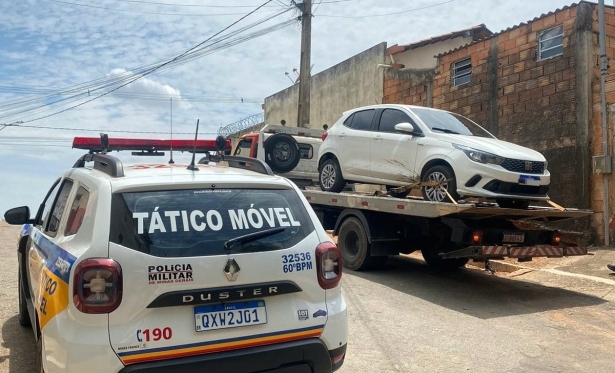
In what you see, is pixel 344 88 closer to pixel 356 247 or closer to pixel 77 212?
pixel 356 247

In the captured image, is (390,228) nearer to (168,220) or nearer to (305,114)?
(168,220)

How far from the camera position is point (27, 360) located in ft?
14.3

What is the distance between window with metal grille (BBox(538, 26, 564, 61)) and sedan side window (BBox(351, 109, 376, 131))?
17.0 feet

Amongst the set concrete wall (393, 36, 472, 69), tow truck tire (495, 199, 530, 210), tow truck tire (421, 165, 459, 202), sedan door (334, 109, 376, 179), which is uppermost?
concrete wall (393, 36, 472, 69)

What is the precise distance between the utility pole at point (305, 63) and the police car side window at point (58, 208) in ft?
40.0

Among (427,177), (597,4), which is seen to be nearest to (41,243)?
(427,177)

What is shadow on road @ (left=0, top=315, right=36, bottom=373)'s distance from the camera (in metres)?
4.22

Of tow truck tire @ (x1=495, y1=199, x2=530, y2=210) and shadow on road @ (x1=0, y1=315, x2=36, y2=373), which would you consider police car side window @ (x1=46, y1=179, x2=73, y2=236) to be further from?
tow truck tire @ (x1=495, y1=199, x2=530, y2=210)

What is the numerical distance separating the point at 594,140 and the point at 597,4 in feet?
9.12

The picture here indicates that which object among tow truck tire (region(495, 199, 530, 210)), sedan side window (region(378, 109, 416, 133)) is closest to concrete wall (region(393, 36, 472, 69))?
sedan side window (region(378, 109, 416, 133))

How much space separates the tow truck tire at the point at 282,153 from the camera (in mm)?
11594

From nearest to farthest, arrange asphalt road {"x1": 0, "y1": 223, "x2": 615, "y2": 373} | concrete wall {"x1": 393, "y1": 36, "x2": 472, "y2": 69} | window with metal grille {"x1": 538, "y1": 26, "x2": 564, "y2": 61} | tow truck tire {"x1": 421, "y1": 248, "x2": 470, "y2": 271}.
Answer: asphalt road {"x1": 0, "y1": 223, "x2": 615, "y2": 373}, tow truck tire {"x1": 421, "y1": 248, "x2": 470, "y2": 271}, window with metal grille {"x1": 538, "y1": 26, "x2": 564, "y2": 61}, concrete wall {"x1": 393, "y1": 36, "x2": 472, "y2": 69}

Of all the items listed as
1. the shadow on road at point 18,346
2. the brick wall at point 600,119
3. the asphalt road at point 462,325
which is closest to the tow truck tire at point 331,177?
the asphalt road at point 462,325

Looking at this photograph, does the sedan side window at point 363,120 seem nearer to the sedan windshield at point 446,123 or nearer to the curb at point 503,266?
the sedan windshield at point 446,123
